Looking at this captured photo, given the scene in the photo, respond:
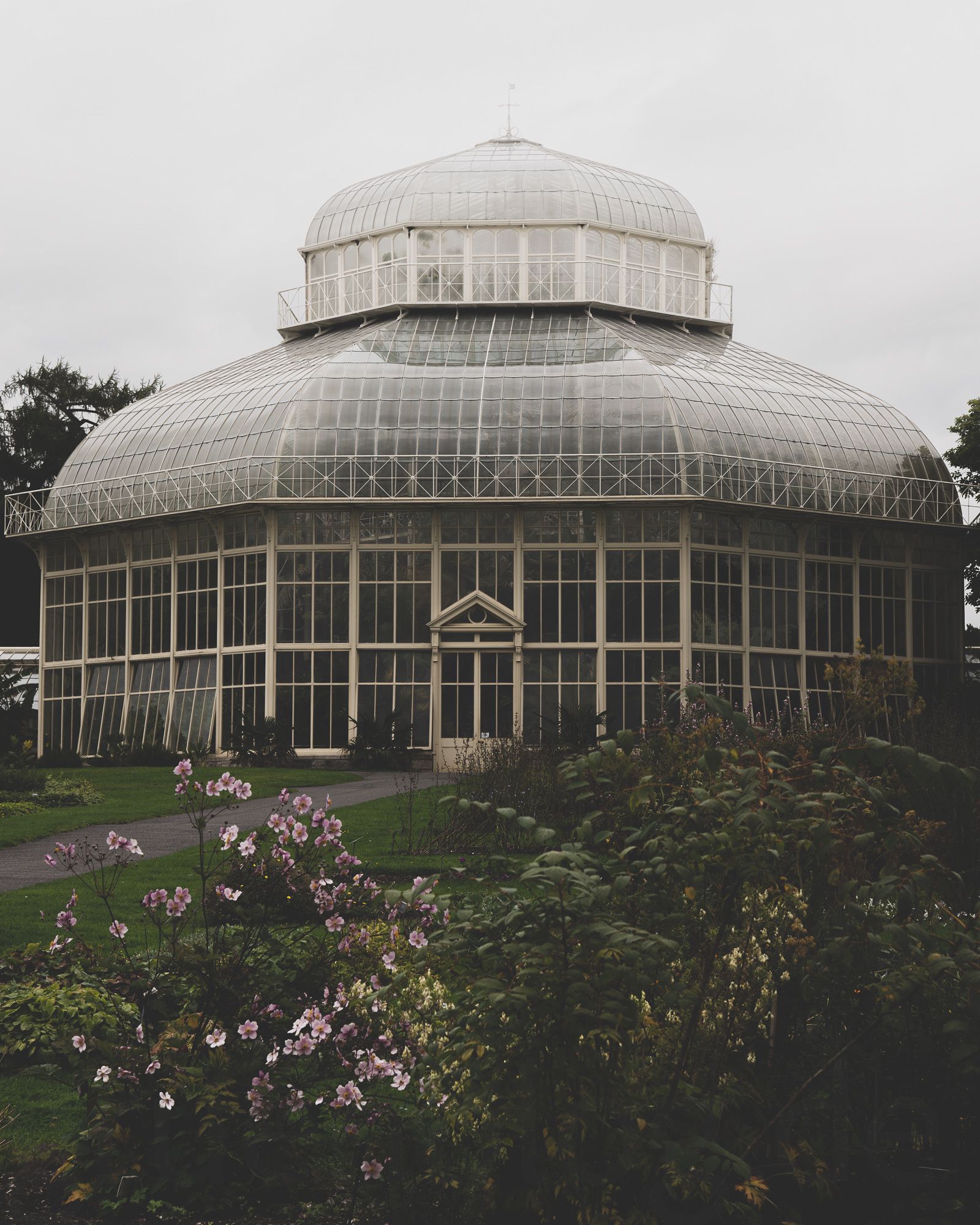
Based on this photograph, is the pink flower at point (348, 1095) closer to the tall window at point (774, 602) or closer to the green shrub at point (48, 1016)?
the green shrub at point (48, 1016)

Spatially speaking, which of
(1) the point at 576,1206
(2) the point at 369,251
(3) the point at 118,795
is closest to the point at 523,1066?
(1) the point at 576,1206


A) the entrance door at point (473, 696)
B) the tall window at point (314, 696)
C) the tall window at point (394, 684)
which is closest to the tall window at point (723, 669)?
the entrance door at point (473, 696)

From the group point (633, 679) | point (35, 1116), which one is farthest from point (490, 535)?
point (35, 1116)

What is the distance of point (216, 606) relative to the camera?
3962cm

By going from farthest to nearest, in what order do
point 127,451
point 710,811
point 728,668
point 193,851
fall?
point 127,451 → point 728,668 → point 193,851 → point 710,811

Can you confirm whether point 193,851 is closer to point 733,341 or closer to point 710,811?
point 710,811

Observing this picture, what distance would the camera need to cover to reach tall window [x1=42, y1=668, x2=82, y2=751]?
4253cm

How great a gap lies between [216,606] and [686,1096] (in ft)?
112

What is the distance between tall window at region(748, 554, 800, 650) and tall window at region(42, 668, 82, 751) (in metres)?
18.0

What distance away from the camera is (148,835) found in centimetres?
2145

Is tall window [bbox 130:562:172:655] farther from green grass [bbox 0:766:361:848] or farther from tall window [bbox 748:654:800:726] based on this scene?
tall window [bbox 748:654:800:726]

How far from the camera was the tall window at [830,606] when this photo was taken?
3941 centimetres

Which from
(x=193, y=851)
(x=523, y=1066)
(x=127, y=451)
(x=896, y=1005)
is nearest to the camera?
(x=523, y=1066)

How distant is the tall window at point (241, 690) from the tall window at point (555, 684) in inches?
254
